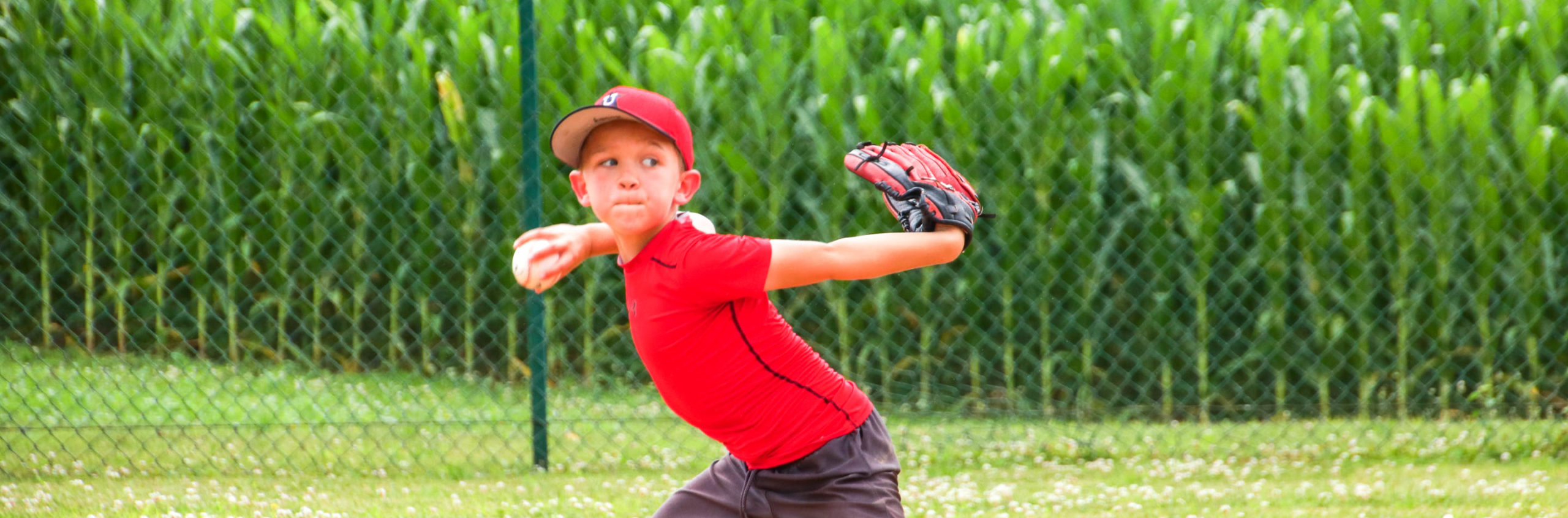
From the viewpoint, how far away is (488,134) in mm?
6172

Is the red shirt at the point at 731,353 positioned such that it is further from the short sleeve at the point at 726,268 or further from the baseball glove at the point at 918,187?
the baseball glove at the point at 918,187

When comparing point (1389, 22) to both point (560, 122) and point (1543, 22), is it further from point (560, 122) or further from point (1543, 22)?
point (560, 122)

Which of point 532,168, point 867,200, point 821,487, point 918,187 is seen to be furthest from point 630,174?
point 867,200

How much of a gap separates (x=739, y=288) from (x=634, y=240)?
0.24m

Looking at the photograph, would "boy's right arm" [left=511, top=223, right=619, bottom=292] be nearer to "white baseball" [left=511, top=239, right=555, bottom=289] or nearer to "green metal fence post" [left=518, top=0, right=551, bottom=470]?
"white baseball" [left=511, top=239, right=555, bottom=289]

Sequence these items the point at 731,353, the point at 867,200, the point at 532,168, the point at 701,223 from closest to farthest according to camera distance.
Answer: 1. the point at 731,353
2. the point at 701,223
3. the point at 532,168
4. the point at 867,200

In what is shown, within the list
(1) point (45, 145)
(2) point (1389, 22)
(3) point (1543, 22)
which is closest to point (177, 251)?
(1) point (45, 145)

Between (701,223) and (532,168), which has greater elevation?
(532,168)

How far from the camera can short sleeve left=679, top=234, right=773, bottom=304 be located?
2.22 meters

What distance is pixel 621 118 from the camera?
2225mm

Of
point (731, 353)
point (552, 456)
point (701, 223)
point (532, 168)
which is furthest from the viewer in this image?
point (552, 456)

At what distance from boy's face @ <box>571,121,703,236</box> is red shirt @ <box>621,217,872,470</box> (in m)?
0.09

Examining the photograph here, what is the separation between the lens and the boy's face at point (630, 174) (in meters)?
2.24

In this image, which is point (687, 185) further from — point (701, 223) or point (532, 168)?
point (532, 168)
